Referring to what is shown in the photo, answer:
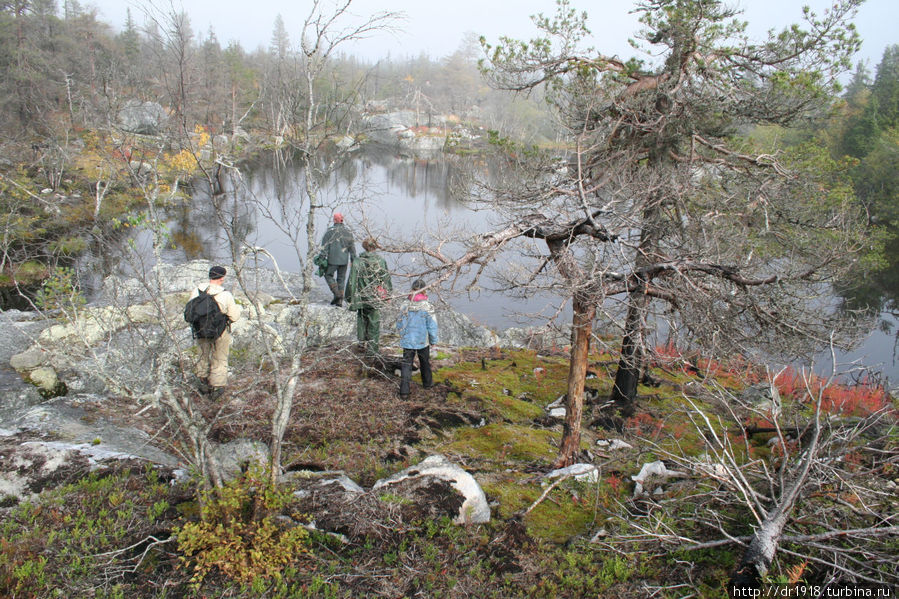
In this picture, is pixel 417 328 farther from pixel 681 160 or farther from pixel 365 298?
pixel 681 160

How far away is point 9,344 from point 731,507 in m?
11.3

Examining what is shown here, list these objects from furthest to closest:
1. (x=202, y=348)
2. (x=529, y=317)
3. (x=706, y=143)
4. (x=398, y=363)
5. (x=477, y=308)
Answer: (x=477, y=308)
(x=398, y=363)
(x=706, y=143)
(x=202, y=348)
(x=529, y=317)

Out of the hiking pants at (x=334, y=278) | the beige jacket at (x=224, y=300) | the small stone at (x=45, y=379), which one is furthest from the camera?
the hiking pants at (x=334, y=278)

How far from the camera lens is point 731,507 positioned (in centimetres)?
428

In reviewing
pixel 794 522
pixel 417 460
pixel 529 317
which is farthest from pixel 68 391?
pixel 794 522

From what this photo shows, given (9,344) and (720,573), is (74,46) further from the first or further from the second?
(720,573)

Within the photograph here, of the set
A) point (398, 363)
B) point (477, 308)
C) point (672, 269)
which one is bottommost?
point (477, 308)

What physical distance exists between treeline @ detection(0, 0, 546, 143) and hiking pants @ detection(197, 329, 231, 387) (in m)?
2.66

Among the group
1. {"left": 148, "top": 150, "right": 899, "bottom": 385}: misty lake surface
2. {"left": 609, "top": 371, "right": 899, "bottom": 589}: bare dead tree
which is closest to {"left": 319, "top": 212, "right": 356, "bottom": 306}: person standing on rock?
{"left": 148, "top": 150, "right": 899, "bottom": 385}: misty lake surface

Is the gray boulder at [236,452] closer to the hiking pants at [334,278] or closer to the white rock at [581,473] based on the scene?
the white rock at [581,473]

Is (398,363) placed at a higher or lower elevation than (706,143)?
lower

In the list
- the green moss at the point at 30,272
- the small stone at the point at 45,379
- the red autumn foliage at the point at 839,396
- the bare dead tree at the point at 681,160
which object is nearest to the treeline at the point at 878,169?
the red autumn foliage at the point at 839,396

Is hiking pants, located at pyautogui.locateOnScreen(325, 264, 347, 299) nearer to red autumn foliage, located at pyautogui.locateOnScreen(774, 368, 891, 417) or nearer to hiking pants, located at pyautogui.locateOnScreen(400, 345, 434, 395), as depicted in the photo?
hiking pants, located at pyautogui.locateOnScreen(400, 345, 434, 395)

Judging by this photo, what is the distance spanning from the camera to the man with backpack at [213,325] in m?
6.02
